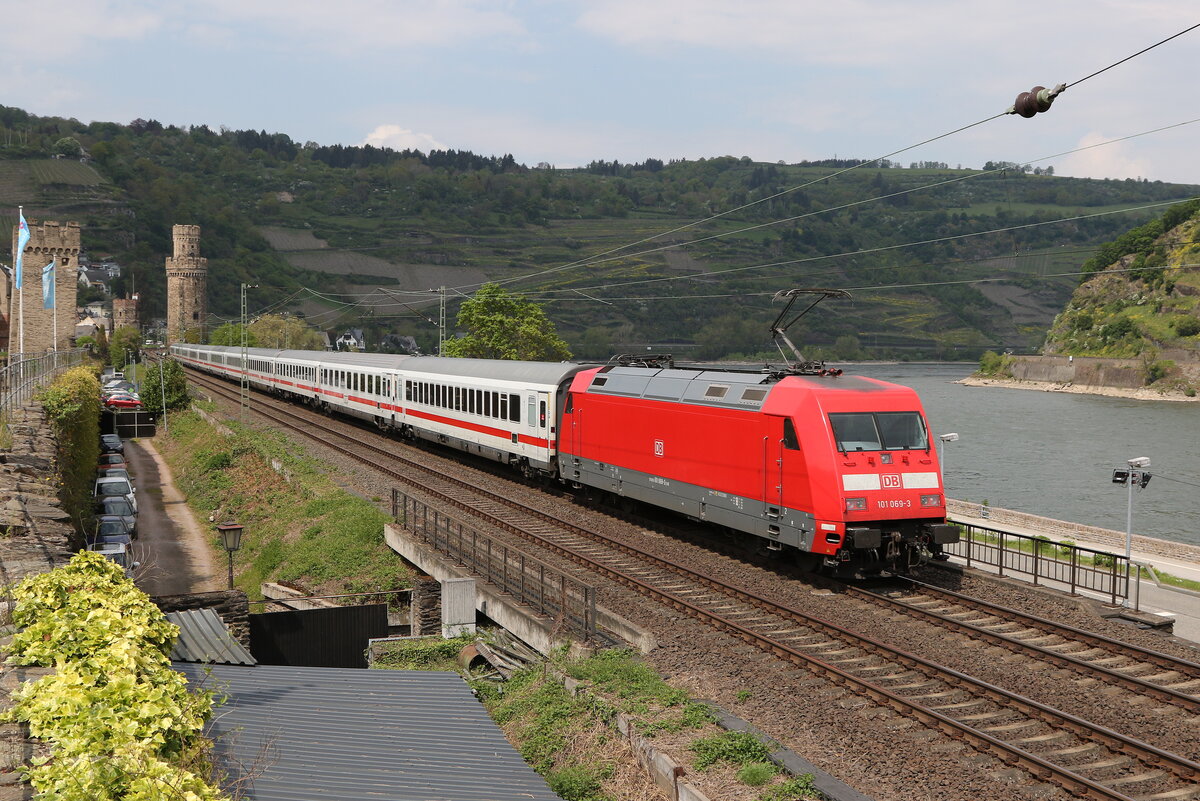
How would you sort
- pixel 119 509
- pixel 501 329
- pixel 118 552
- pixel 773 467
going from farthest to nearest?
pixel 501 329 < pixel 119 509 < pixel 118 552 < pixel 773 467

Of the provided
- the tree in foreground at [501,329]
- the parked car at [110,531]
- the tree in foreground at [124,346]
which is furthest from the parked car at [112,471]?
the tree in foreground at [124,346]

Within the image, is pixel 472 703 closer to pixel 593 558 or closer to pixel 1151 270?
pixel 593 558

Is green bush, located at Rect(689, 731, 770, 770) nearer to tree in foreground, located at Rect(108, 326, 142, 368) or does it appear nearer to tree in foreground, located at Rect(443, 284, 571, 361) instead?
tree in foreground, located at Rect(443, 284, 571, 361)

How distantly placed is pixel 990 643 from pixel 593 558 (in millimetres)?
7541

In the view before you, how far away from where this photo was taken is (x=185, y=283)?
478 feet

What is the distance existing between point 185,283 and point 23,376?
125m

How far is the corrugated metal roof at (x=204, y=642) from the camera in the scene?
10898 millimetres

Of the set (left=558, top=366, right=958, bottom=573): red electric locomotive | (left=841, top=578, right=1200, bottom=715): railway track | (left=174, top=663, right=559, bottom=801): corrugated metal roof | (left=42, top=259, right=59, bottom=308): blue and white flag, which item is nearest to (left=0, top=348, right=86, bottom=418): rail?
(left=42, top=259, right=59, bottom=308): blue and white flag

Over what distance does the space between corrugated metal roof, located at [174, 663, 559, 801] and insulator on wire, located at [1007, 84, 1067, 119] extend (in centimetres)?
936

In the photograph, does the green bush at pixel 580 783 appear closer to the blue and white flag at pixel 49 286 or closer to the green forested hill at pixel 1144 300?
the blue and white flag at pixel 49 286

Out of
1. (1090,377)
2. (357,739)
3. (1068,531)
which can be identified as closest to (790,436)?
(357,739)

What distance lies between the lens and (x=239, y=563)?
28312 millimetres

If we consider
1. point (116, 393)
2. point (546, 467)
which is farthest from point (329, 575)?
point (116, 393)

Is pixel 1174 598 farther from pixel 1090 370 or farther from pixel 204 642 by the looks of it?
pixel 1090 370
